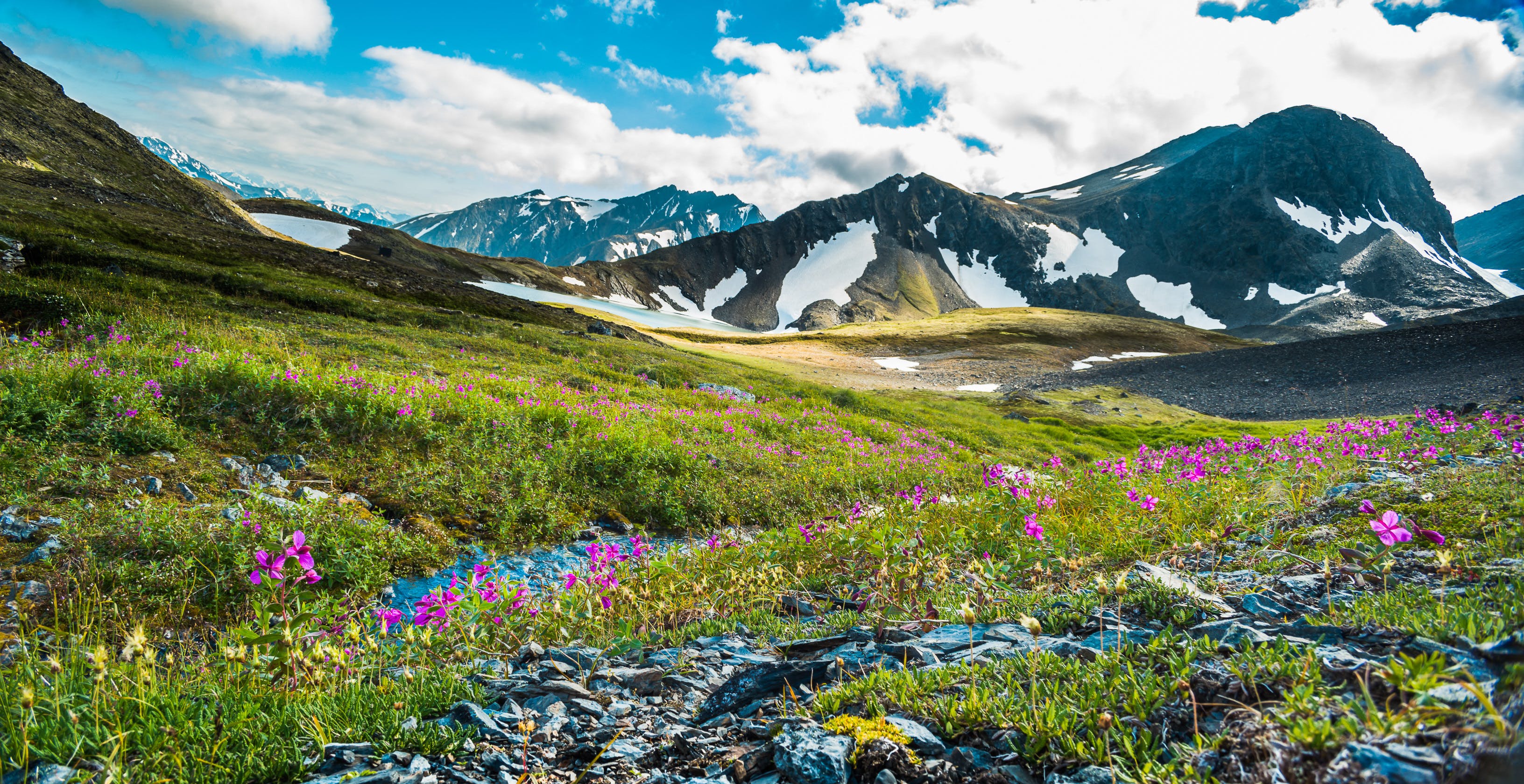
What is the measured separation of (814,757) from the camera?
2496 mm

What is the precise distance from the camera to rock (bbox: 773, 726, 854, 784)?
243cm

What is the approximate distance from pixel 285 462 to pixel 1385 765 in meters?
11.1

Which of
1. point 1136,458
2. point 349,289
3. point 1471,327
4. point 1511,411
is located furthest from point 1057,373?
point 349,289

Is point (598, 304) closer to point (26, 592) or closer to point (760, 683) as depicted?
point (26, 592)

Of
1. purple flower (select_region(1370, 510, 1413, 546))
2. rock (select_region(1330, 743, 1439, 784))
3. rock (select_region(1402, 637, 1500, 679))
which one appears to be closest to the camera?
rock (select_region(1330, 743, 1439, 784))

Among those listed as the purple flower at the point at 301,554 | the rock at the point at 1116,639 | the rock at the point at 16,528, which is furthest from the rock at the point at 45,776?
the rock at the point at 16,528

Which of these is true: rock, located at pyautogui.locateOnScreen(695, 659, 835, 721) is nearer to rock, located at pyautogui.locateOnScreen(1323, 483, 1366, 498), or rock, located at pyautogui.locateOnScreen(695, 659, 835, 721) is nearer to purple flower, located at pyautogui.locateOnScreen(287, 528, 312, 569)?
purple flower, located at pyautogui.locateOnScreen(287, 528, 312, 569)

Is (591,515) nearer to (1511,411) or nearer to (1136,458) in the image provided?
(1136,458)

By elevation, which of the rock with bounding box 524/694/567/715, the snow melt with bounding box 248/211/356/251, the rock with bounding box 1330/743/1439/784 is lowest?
the rock with bounding box 524/694/567/715

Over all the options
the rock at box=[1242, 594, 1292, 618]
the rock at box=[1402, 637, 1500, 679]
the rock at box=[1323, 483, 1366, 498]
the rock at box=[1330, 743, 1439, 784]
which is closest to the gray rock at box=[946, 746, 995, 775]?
the rock at box=[1330, 743, 1439, 784]

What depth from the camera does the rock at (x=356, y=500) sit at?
7.91 m

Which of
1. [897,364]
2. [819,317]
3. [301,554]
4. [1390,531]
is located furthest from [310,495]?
[819,317]

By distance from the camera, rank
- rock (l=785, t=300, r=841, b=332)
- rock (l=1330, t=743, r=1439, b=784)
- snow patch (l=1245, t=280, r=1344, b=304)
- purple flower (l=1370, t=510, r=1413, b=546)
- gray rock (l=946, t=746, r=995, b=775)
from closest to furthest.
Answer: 1. rock (l=1330, t=743, r=1439, b=784)
2. gray rock (l=946, t=746, r=995, b=775)
3. purple flower (l=1370, t=510, r=1413, b=546)
4. rock (l=785, t=300, r=841, b=332)
5. snow patch (l=1245, t=280, r=1344, b=304)

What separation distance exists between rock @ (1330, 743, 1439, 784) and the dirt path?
43.0 metres
